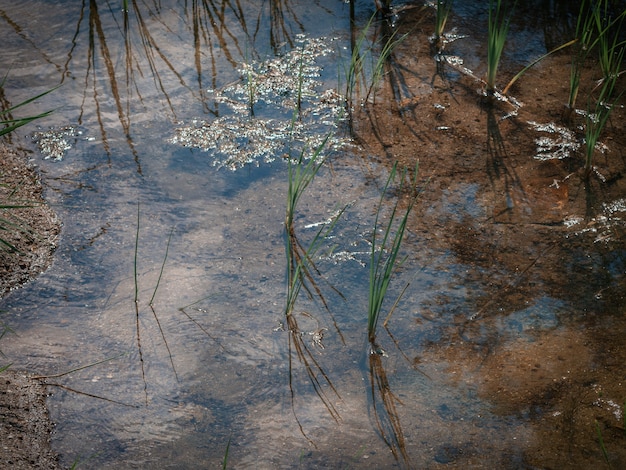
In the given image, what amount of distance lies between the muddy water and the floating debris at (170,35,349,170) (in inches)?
0.5

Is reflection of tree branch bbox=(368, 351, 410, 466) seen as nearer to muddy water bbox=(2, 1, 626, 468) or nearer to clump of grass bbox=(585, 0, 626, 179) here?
muddy water bbox=(2, 1, 626, 468)

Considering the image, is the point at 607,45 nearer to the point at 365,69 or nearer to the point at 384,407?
the point at 365,69

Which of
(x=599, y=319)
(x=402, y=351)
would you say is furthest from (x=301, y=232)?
(x=599, y=319)

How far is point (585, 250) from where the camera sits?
2.64 meters

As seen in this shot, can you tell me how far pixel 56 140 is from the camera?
308cm

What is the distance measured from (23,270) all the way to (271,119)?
131cm

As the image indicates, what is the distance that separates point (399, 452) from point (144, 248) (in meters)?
1.21

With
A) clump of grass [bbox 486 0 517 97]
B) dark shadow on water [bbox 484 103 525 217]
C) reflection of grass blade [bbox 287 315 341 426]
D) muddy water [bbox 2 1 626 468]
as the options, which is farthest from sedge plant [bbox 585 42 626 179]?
reflection of grass blade [bbox 287 315 341 426]

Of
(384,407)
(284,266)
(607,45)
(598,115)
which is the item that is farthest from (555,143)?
(384,407)

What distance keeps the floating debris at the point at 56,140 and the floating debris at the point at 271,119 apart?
0.46 meters

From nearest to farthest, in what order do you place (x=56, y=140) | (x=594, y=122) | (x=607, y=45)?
(x=56, y=140)
(x=594, y=122)
(x=607, y=45)

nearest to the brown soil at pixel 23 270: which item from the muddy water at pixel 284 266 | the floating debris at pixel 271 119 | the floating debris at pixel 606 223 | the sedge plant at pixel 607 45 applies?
the muddy water at pixel 284 266

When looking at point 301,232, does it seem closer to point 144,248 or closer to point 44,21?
point 144,248

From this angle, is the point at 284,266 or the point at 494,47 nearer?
the point at 284,266
